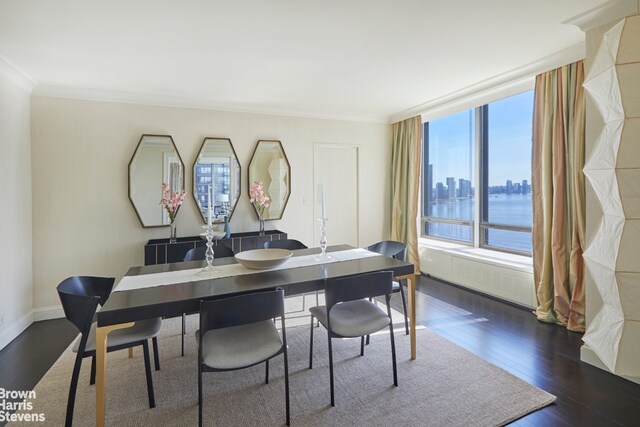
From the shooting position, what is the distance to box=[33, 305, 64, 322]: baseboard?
3418 millimetres

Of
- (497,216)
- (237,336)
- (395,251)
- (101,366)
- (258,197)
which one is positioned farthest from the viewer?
(258,197)

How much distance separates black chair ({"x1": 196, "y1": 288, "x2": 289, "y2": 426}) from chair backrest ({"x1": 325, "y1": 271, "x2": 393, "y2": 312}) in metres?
0.34

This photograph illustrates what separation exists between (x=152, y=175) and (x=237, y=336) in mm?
2720

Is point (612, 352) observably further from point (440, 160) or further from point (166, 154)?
point (166, 154)

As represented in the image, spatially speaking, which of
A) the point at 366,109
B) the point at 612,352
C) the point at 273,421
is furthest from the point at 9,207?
the point at 612,352

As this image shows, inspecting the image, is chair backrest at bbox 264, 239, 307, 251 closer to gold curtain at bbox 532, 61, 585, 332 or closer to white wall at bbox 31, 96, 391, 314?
white wall at bbox 31, 96, 391, 314

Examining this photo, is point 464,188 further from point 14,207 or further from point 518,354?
point 14,207

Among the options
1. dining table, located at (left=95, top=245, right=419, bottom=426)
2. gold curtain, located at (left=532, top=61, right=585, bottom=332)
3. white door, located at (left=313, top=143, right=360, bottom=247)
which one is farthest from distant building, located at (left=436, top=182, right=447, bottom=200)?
dining table, located at (left=95, top=245, right=419, bottom=426)

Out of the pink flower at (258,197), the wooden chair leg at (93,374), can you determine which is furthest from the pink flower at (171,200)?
the wooden chair leg at (93,374)

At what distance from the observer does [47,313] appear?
3.47 m

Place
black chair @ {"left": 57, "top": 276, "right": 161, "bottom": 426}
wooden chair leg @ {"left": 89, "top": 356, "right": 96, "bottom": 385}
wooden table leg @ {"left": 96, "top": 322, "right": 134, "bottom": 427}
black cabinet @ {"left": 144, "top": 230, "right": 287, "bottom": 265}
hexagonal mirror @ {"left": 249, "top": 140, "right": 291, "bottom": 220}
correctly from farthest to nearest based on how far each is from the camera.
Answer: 1. hexagonal mirror @ {"left": 249, "top": 140, "right": 291, "bottom": 220}
2. black cabinet @ {"left": 144, "top": 230, "right": 287, "bottom": 265}
3. wooden chair leg @ {"left": 89, "top": 356, "right": 96, "bottom": 385}
4. black chair @ {"left": 57, "top": 276, "right": 161, "bottom": 426}
5. wooden table leg @ {"left": 96, "top": 322, "right": 134, "bottom": 427}

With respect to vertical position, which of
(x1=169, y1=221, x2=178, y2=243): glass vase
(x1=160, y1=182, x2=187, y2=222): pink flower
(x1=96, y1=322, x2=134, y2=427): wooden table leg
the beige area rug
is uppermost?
(x1=160, y1=182, x2=187, y2=222): pink flower

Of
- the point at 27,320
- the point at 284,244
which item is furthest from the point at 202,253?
the point at 27,320

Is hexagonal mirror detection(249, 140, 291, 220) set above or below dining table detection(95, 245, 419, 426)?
above
